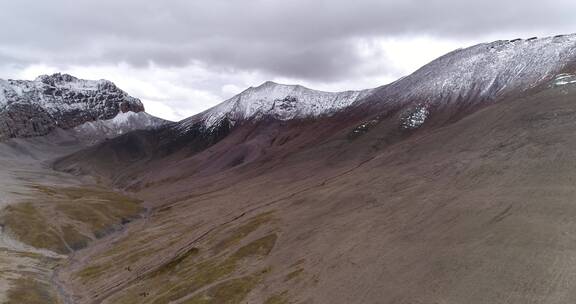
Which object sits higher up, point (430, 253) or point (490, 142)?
point (490, 142)

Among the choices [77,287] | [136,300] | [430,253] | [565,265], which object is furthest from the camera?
[77,287]

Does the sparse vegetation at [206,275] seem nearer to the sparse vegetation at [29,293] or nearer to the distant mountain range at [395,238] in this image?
the distant mountain range at [395,238]

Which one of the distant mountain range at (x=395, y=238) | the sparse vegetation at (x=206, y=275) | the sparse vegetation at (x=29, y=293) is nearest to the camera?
the distant mountain range at (x=395, y=238)

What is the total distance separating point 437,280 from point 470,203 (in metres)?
38.5

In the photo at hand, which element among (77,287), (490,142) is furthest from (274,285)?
(490,142)

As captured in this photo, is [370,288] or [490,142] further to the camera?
[490,142]

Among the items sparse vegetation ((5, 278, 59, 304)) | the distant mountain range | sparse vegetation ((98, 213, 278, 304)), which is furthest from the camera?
sparse vegetation ((5, 278, 59, 304))

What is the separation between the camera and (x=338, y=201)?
162250 millimetres

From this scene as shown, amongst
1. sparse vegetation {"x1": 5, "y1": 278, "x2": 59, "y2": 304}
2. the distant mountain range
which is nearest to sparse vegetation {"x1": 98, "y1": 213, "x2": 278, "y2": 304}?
the distant mountain range

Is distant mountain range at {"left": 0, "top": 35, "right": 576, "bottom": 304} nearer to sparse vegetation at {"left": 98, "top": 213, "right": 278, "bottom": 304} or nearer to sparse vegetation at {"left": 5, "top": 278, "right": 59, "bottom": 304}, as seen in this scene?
sparse vegetation at {"left": 98, "top": 213, "right": 278, "bottom": 304}

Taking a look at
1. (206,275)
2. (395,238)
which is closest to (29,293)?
(206,275)

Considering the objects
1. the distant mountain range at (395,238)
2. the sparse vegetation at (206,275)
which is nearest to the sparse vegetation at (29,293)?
the distant mountain range at (395,238)

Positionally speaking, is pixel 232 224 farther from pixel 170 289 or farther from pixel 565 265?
pixel 565 265

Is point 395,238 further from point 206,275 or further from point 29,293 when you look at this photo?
point 29,293
